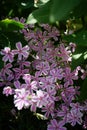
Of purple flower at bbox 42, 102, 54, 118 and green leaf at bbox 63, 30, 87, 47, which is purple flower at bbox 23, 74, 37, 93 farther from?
green leaf at bbox 63, 30, 87, 47

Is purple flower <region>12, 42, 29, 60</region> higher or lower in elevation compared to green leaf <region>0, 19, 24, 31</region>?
lower

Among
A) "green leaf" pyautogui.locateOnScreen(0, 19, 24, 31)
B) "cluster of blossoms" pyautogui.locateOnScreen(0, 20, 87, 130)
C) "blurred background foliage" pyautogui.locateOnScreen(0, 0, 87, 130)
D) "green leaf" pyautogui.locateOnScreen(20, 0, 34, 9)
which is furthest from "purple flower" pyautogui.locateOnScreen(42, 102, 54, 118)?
"green leaf" pyautogui.locateOnScreen(20, 0, 34, 9)

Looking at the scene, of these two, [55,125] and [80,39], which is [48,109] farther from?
[80,39]

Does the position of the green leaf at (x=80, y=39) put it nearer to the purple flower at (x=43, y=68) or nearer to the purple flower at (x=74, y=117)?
the purple flower at (x=43, y=68)

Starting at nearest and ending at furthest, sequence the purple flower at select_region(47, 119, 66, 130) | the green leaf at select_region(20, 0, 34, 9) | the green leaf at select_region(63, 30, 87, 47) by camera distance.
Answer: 1. the green leaf at select_region(63, 30, 87, 47)
2. the purple flower at select_region(47, 119, 66, 130)
3. the green leaf at select_region(20, 0, 34, 9)

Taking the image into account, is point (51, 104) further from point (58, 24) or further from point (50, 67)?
point (58, 24)

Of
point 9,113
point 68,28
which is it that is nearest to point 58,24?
point 68,28
